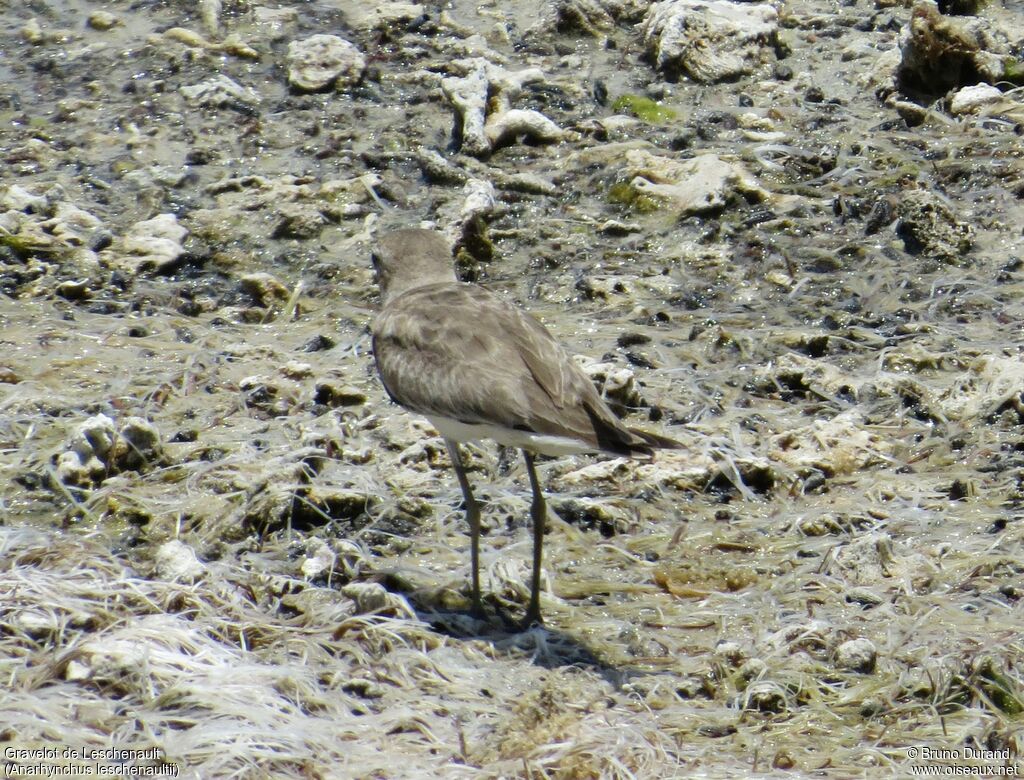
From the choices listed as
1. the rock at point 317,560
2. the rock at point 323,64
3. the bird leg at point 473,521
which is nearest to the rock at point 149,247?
the rock at point 323,64

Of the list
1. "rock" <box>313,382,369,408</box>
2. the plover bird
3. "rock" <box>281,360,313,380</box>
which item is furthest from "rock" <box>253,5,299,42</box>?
the plover bird

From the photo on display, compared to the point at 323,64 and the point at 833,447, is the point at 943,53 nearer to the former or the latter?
the point at 833,447

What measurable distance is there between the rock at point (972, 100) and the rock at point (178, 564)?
5680 millimetres

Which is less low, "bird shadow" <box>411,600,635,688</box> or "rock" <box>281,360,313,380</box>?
"bird shadow" <box>411,600,635,688</box>

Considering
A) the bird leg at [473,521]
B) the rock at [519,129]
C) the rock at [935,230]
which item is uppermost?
the rock at [935,230]

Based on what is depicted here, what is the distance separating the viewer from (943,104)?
29.4 feet

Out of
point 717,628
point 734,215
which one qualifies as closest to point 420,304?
point 717,628

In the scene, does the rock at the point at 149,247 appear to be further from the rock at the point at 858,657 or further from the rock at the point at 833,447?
the rock at the point at 858,657

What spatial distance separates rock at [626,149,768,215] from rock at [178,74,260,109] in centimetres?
250

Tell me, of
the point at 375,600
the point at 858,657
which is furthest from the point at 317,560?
the point at 858,657

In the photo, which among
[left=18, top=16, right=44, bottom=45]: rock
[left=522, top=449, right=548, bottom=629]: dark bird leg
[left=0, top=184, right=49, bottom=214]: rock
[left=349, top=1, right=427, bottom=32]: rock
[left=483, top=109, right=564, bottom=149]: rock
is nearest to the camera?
[left=522, top=449, right=548, bottom=629]: dark bird leg

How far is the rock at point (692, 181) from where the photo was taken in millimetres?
8211

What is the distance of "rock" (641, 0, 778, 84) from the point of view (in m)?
9.34

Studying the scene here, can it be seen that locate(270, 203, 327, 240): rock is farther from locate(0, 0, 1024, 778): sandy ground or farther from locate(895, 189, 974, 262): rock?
locate(895, 189, 974, 262): rock
